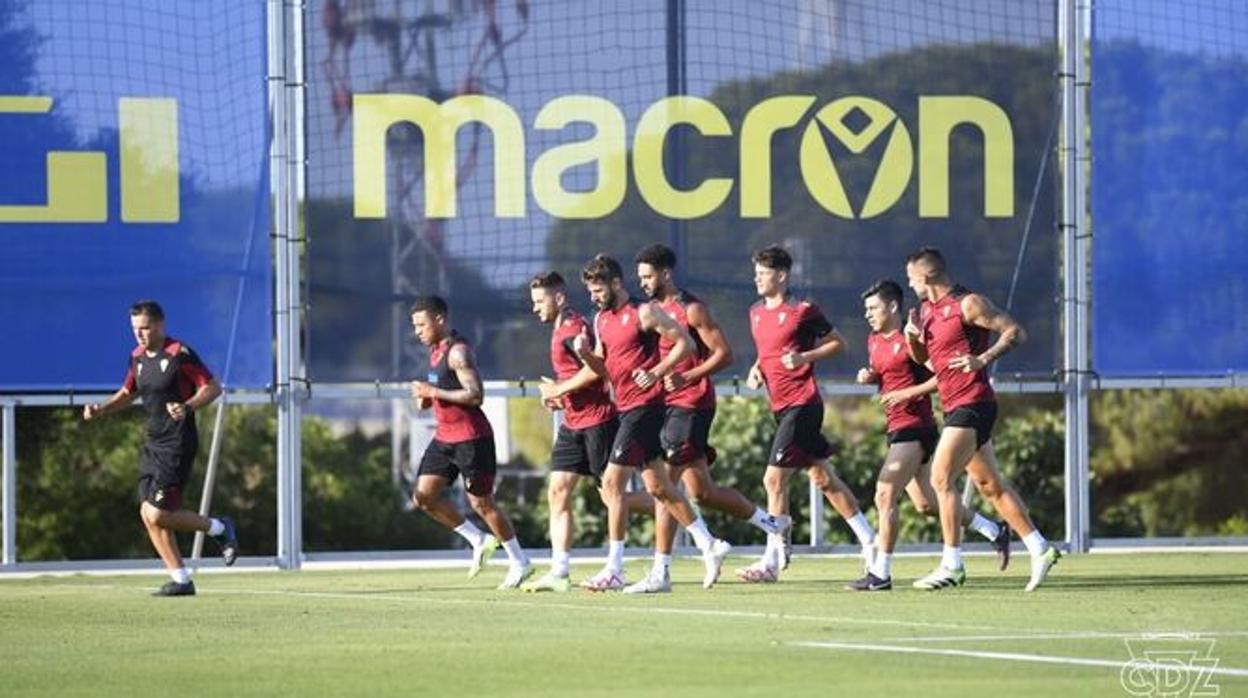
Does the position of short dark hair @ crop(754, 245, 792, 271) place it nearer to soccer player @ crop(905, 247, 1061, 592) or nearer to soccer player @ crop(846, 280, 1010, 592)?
soccer player @ crop(846, 280, 1010, 592)

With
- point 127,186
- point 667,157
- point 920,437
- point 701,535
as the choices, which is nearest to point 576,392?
point 701,535

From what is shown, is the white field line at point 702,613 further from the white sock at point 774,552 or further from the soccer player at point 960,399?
the white sock at point 774,552

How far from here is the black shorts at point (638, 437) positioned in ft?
58.3

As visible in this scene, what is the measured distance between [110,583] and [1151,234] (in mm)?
9020

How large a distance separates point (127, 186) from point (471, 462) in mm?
4799

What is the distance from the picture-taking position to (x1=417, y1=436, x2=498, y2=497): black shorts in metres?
19.3

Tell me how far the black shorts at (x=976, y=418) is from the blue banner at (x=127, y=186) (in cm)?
701

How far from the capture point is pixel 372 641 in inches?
546

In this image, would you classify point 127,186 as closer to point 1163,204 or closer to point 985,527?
point 985,527

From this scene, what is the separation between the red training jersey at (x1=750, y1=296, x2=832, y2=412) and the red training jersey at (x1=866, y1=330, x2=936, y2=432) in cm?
52

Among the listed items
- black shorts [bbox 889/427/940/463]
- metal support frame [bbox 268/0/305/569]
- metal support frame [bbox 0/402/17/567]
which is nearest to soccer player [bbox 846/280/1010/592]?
black shorts [bbox 889/427/940/463]

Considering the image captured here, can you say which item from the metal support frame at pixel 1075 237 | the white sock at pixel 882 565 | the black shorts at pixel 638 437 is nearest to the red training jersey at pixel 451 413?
the black shorts at pixel 638 437

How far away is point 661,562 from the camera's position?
18.0 meters

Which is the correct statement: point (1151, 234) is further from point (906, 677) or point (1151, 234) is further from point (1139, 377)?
point (906, 677)
